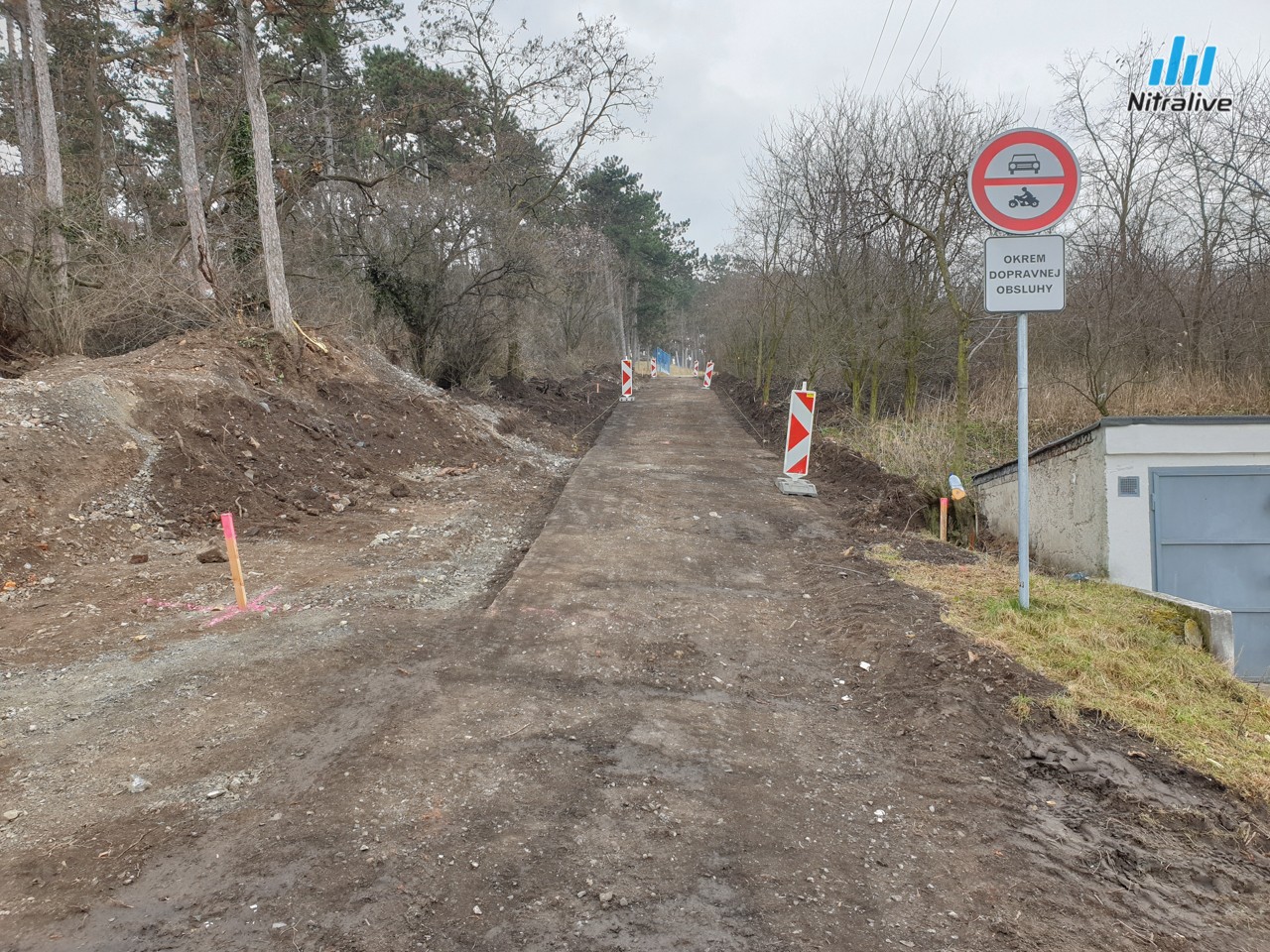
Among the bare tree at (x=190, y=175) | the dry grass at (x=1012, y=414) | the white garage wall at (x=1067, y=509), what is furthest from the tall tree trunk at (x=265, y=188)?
the white garage wall at (x=1067, y=509)

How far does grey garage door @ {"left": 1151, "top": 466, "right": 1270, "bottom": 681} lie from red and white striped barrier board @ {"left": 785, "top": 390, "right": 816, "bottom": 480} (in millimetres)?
5167

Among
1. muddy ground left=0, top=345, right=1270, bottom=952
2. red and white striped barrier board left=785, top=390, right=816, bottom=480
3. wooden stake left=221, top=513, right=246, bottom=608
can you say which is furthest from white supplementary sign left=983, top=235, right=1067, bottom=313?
wooden stake left=221, top=513, right=246, bottom=608

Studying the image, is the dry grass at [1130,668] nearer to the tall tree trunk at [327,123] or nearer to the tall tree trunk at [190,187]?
the tall tree trunk at [190,187]

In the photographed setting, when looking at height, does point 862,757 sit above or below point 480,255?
below

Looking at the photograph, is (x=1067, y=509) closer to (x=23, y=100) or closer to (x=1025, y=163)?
(x=1025, y=163)

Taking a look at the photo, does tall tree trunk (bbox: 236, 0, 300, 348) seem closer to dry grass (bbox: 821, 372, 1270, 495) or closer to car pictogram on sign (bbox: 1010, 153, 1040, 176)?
dry grass (bbox: 821, 372, 1270, 495)

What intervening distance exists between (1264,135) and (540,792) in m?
18.1

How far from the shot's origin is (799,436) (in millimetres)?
11891

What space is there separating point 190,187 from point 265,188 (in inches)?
86.5

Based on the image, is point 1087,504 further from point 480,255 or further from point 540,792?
point 480,255

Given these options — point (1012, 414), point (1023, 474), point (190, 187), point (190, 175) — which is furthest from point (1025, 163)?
point (190, 175)

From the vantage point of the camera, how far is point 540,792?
3568mm

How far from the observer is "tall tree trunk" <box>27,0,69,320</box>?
11.8 meters

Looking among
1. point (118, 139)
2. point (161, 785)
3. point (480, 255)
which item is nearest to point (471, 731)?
point (161, 785)
